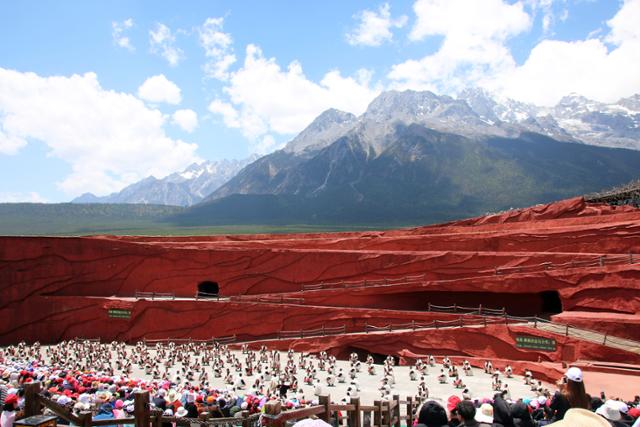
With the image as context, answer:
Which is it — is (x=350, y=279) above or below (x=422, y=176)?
below

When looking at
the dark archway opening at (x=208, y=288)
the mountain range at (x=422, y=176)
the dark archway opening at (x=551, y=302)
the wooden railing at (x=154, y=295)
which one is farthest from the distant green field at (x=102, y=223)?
Answer: the dark archway opening at (x=551, y=302)

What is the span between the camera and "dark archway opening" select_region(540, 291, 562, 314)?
82.7 ft

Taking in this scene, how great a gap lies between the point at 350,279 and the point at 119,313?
11.9 metres

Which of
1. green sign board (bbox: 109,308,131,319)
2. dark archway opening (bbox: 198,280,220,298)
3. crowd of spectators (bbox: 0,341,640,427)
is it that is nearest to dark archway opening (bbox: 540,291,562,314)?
crowd of spectators (bbox: 0,341,640,427)

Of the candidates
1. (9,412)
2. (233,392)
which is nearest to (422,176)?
(233,392)

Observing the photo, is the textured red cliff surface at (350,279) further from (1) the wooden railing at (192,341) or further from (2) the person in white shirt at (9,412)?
(2) the person in white shirt at (9,412)

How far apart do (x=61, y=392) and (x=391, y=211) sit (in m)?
107

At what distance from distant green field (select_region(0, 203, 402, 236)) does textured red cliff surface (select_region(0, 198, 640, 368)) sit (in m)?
67.7

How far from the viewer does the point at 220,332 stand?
26281 millimetres

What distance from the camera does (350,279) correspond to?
27719mm

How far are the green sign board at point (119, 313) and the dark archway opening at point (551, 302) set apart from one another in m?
20.4

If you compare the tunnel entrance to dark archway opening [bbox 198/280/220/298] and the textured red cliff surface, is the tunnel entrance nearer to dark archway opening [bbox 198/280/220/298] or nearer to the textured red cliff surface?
the textured red cliff surface

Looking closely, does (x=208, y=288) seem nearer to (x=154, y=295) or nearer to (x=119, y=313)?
(x=154, y=295)

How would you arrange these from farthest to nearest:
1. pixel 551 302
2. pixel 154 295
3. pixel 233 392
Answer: pixel 154 295, pixel 551 302, pixel 233 392
